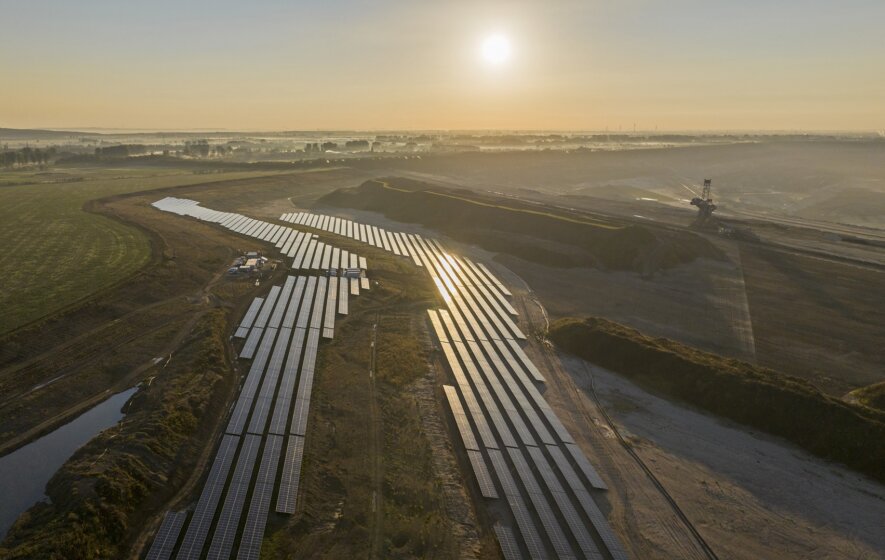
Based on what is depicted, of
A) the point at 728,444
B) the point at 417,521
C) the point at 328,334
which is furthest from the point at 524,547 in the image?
the point at 328,334

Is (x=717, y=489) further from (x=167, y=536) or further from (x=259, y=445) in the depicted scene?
(x=167, y=536)

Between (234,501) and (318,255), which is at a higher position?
(318,255)

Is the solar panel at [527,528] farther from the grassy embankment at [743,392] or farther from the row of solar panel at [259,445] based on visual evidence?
the grassy embankment at [743,392]

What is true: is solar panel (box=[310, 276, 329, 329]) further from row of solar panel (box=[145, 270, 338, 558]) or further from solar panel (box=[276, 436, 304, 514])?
solar panel (box=[276, 436, 304, 514])

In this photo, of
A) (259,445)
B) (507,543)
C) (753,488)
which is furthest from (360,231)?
(753,488)

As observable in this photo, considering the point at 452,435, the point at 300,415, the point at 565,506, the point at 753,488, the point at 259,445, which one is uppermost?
the point at 300,415

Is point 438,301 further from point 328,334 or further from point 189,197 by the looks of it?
point 189,197

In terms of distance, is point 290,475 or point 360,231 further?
point 360,231
